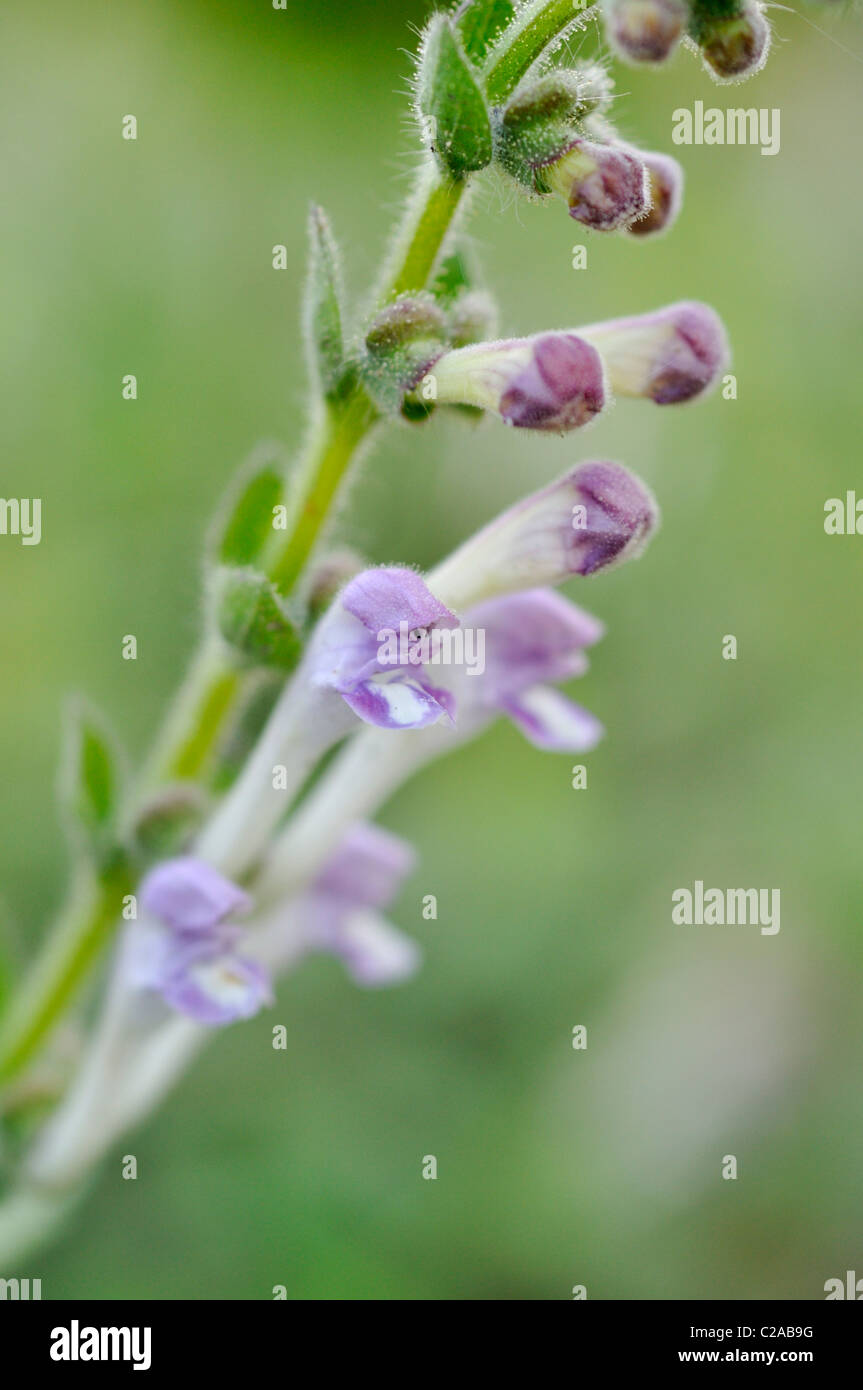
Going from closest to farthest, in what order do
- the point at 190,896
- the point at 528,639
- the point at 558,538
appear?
1. the point at 558,538
2. the point at 190,896
3. the point at 528,639

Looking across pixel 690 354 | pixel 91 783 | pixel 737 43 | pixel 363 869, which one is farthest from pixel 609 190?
pixel 363 869

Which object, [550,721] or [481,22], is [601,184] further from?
[550,721]

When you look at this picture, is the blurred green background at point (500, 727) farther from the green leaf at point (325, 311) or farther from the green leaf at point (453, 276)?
the green leaf at point (325, 311)

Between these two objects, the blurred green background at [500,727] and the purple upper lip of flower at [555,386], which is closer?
the purple upper lip of flower at [555,386]

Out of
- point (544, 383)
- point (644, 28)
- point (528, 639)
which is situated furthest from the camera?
point (528, 639)

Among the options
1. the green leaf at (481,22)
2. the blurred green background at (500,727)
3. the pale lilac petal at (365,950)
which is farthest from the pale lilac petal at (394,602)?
the blurred green background at (500,727)
